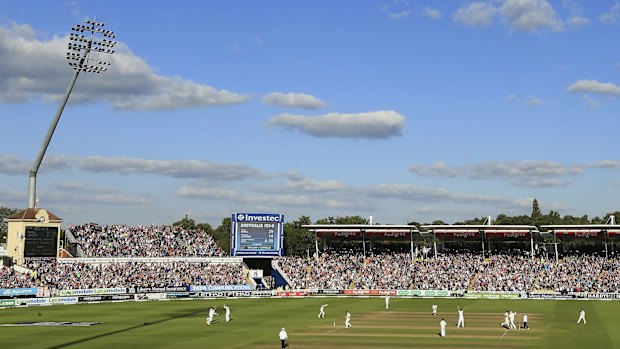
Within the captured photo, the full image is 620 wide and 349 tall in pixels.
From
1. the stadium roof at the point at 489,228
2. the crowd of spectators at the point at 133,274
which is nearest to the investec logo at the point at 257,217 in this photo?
the crowd of spectators at the point at 133,274

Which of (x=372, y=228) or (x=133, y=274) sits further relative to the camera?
(x=372, y=228)

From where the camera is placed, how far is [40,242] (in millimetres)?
78000

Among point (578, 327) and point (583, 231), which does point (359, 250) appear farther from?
point (578, 327)

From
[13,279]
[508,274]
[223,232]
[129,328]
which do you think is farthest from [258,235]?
[223,232]

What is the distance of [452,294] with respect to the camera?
262 ft

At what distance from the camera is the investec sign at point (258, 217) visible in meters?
88.4

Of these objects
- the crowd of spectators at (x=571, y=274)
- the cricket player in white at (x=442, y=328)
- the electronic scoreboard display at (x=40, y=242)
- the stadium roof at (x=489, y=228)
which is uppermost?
the stadium roof at (x=489, y=228)

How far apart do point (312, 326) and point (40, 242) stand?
140 feet

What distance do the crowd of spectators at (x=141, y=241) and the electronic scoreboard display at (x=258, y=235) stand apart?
7.35 meters

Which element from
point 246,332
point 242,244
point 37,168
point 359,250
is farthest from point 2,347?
point 359,250

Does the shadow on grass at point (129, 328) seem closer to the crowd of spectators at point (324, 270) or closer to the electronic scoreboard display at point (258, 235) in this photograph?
the electronic scoreboard display at point (258, 235)

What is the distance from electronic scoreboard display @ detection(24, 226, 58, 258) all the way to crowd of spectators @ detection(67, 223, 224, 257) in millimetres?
9731

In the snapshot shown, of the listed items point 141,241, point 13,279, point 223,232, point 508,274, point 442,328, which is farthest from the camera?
point 223,232

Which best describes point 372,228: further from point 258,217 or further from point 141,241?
point 141,241
